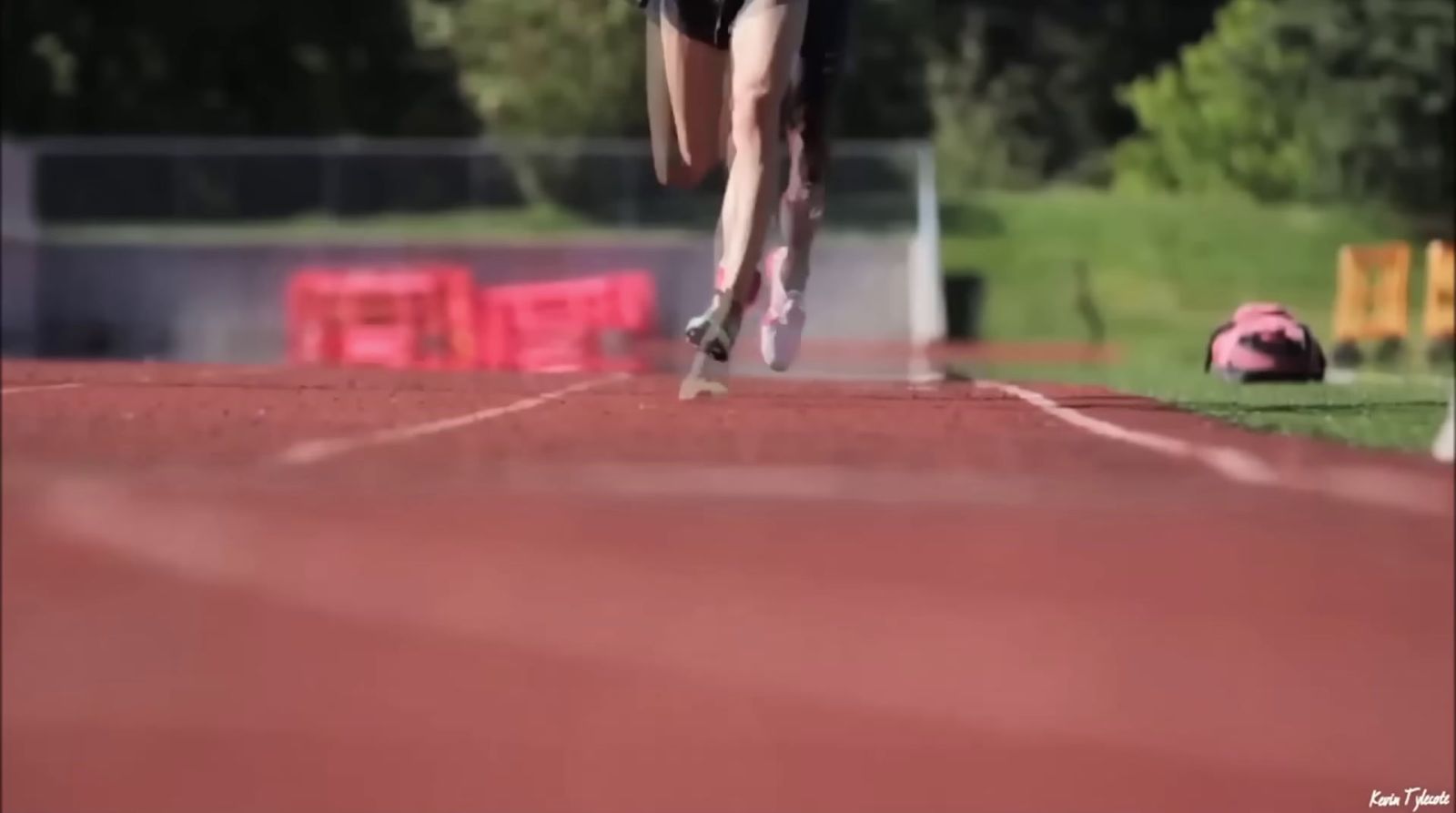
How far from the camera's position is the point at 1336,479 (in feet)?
5.43

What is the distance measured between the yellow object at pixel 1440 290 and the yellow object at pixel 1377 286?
84mm

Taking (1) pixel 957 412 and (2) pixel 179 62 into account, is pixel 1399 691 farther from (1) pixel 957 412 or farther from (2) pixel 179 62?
(2) pixel 179 62

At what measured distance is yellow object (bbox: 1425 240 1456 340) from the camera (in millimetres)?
7383

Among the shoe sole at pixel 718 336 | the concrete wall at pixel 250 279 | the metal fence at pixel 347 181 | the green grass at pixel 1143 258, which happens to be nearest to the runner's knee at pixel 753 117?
the shoe sole at pixel 718 336

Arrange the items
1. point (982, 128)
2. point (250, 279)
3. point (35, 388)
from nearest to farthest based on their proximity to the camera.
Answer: point (35, 388), point (250, 279), point (982, 128)

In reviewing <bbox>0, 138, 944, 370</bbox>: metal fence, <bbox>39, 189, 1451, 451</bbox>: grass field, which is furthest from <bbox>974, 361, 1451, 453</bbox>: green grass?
<bbox>0, 138, 944, 370</bbox>: metal fence

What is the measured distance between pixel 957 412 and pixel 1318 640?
0.86 meters

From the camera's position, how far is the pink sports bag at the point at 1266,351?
4008mm

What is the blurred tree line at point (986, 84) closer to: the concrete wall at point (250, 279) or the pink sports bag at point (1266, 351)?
→ the concrete wall at point (250, 279)

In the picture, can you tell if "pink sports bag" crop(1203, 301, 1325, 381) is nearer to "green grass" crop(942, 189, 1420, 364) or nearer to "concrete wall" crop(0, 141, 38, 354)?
"green grass" crop(942, 189, 1420, 364)

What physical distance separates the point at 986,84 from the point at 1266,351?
21.1 feet

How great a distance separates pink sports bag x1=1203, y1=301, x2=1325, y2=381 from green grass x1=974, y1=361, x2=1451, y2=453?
0.23 metres

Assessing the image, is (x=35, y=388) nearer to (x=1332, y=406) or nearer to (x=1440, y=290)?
(x=1332, y=406)

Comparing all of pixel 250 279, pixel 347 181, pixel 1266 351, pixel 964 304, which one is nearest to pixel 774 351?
pixel 1266 351
